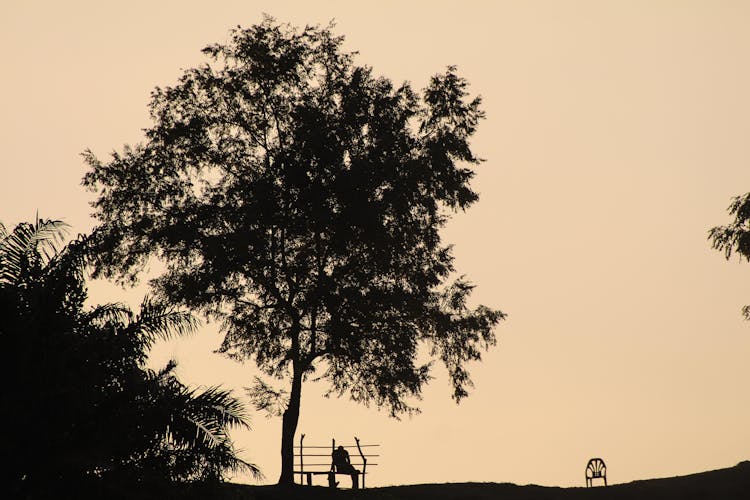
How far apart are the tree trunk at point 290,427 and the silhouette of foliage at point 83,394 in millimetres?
18234

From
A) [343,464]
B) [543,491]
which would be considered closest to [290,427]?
[343,464]

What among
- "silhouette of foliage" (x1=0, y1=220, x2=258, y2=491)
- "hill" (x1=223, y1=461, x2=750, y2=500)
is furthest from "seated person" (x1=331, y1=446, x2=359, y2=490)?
"silhouette of foliage" (x1=0, y1=220, x2=258, y2=491)

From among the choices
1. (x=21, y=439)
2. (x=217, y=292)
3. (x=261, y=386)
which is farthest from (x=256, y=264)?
(x=21, y=439)

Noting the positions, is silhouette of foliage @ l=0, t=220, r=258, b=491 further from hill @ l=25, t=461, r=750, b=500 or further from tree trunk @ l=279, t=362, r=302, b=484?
tree trunk @ l=279, t=362, r=302, b=484

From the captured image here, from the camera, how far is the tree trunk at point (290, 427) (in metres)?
42.0

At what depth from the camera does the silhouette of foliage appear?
21203 millimetres

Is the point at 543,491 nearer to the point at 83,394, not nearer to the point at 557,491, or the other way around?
the point at 557,491

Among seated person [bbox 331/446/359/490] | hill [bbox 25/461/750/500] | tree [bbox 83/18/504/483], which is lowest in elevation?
hill [bbox 25/461/750/500]

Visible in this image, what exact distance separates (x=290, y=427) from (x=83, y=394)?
2134cm

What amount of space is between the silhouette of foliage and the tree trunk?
18234 mm

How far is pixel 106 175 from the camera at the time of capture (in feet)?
145

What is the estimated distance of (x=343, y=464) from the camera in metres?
44.2

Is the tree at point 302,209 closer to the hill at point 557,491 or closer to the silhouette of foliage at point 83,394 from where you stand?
the hill at point 557,491

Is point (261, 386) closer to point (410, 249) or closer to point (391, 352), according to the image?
point (391, 352)
